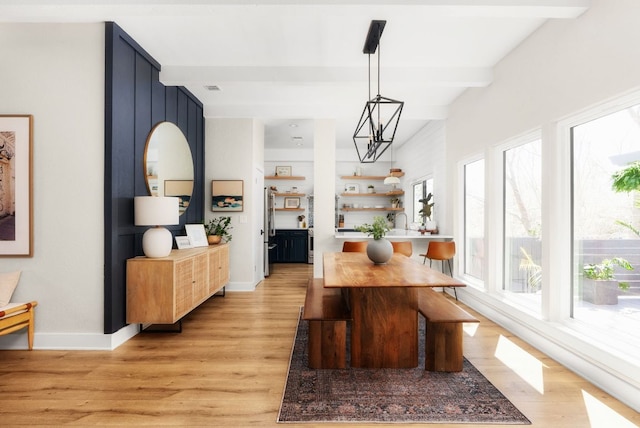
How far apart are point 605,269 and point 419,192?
4.82 metres

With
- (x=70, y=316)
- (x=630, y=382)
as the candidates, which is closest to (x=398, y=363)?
(x=630, y=382)

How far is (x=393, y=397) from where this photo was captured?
218cm

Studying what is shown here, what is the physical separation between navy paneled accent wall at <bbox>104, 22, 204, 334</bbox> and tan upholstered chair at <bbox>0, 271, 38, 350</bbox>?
629 millimetres

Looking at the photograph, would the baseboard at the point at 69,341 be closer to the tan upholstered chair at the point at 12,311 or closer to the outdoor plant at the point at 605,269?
the tan upholstered chair at the point at 12,311

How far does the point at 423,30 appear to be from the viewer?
305 centimetres

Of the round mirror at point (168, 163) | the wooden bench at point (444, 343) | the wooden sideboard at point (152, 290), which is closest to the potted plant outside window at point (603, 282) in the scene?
the wooden bench at point (444, 343)

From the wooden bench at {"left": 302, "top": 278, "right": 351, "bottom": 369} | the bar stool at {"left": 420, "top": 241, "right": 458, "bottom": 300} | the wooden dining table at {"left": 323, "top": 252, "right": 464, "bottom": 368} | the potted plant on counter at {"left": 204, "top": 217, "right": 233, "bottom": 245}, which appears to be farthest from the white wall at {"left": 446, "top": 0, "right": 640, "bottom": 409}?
the potted plant on counter at {"left": 204, "top": 217, "right": 233, "bottom": 245}

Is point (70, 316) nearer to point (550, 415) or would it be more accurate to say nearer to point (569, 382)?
point (550, 415)

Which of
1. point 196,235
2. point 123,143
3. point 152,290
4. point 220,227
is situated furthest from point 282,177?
point 152,290

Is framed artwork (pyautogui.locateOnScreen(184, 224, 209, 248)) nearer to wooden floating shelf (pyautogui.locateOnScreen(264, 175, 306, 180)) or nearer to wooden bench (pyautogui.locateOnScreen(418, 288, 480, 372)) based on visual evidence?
wooden bench (pyautogui.locateOnScreen(418, 288, 480, 372))

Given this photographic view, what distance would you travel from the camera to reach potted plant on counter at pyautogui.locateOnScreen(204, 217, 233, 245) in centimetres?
477

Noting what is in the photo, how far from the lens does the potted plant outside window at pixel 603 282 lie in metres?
2.46

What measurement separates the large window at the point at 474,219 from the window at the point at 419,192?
1467 mm

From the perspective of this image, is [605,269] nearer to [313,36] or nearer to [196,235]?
[313,36]
